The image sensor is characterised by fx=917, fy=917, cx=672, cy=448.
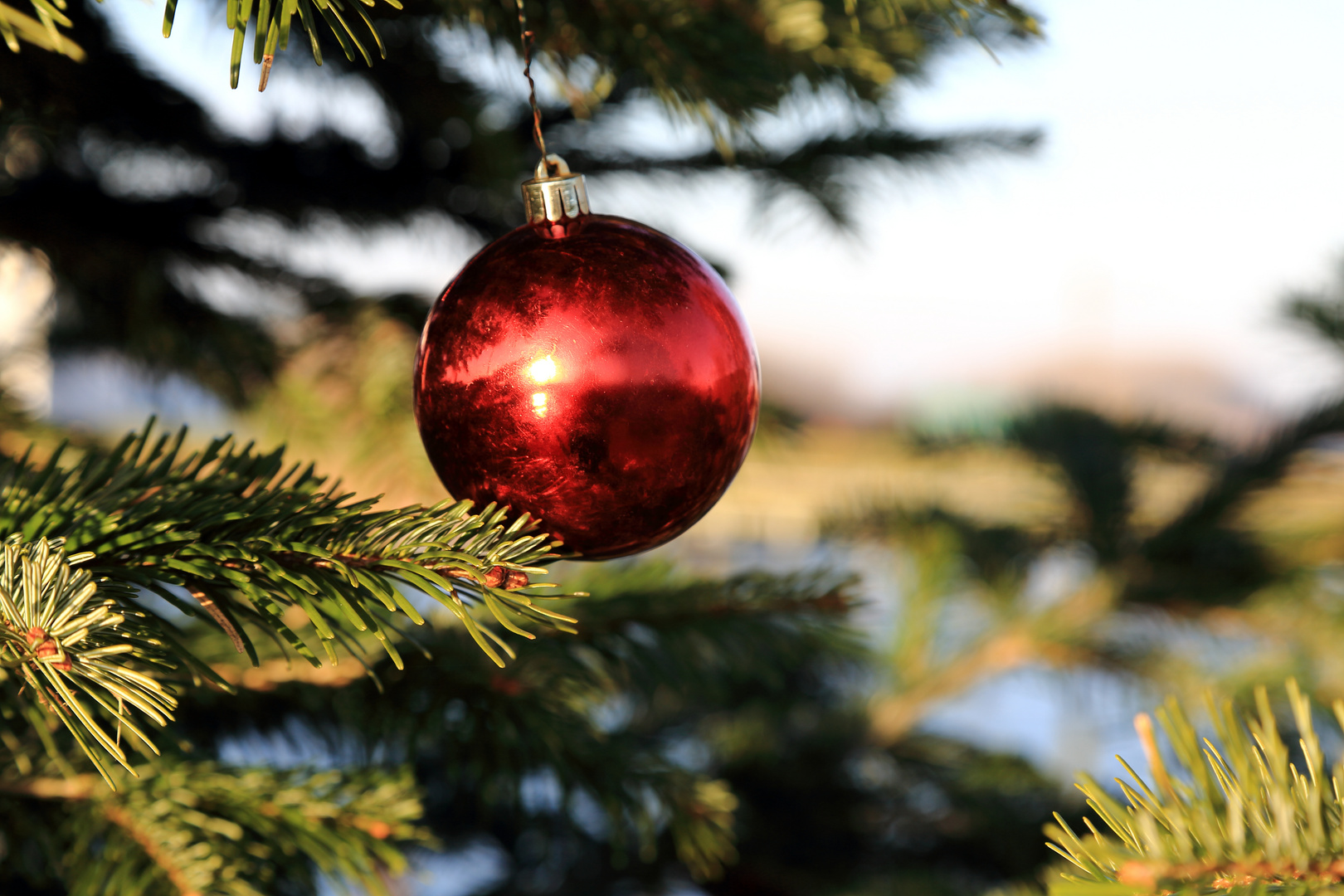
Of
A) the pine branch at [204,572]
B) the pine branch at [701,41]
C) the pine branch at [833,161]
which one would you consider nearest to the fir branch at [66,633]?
the pine branch at [204,572]

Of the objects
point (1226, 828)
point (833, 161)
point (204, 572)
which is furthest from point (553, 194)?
point (833, 161)

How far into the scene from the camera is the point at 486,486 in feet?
1.25

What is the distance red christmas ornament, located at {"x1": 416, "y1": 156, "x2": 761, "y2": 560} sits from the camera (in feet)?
1.20

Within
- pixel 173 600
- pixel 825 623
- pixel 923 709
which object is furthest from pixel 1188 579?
pixel 173 600

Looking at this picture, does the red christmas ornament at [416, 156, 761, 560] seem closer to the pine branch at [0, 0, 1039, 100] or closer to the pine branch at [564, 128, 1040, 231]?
the pine branch at [0, 0, 1039, 100]

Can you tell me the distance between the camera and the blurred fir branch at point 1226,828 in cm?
23

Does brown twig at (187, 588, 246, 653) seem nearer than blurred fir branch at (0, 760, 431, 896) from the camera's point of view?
Yes

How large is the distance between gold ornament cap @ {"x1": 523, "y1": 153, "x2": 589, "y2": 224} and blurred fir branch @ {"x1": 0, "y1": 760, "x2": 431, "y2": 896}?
0.31 meters

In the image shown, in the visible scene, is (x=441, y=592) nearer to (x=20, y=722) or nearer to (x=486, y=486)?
(x=486, y=486)

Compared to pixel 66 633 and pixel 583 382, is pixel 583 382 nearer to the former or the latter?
pixel 583 382

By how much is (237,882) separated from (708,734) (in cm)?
102

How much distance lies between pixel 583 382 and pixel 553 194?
0.32 feet

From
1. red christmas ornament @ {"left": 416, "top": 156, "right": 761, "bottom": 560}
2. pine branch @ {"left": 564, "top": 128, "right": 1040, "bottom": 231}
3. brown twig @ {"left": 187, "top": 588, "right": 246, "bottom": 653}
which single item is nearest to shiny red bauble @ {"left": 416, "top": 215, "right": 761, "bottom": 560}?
red christmas ornament @ {"left": 416, "top": 156, "right": 761, "bottom": 560}

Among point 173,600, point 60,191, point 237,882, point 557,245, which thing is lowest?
point 237,882
